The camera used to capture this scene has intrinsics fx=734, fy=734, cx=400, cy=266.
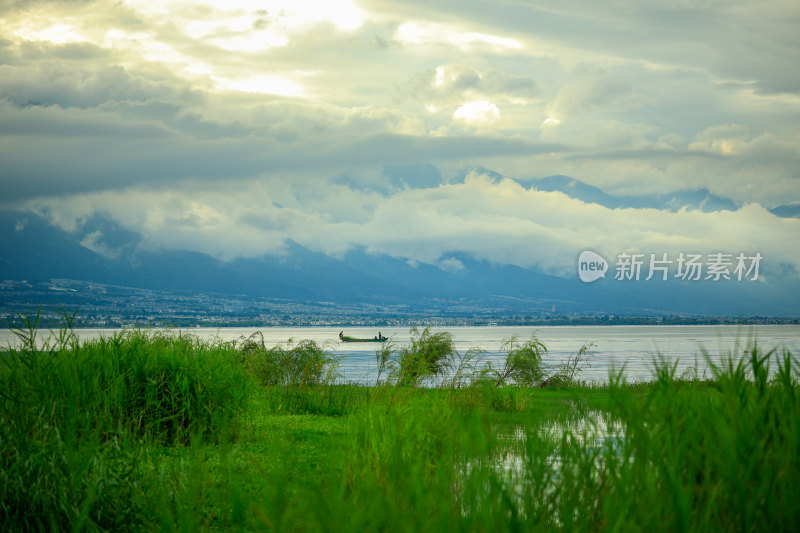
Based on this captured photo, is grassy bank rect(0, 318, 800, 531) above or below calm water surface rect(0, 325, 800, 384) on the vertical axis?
above

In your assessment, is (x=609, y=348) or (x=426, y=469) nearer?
(x=426, y=469)

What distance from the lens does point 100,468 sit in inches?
263

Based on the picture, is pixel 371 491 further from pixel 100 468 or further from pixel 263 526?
pixel 100 468

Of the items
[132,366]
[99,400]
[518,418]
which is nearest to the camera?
[99,400]

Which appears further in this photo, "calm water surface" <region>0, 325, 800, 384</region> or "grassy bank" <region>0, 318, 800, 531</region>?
"calm water surface" <region>0, 325, 800, 384</region>

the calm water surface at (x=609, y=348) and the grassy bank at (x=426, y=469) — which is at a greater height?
the grassy bank at (x=426, y=469)

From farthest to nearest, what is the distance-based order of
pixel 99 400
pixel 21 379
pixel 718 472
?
pixel 99 400 → pixel 21 379 → pixel 718 472

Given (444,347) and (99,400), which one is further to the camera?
(444,347)

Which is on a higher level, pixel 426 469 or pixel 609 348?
pixel 426 469

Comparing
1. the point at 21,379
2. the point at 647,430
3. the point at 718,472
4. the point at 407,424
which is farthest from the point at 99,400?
the point at 718,472

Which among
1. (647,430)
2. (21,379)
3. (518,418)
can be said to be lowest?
(518,418)

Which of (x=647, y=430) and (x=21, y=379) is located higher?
(x=647, y=430)

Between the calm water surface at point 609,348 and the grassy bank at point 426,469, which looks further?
the calm water surface at point 609,348

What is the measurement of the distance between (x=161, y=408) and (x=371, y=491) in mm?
6548
